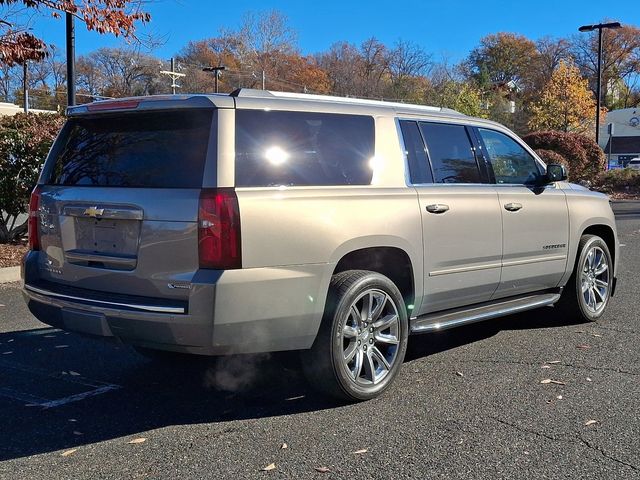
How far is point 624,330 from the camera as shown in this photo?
20.2 ft

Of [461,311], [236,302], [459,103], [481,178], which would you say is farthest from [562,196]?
[459,103]

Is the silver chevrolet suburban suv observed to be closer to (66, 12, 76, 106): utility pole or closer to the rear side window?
the rear side window

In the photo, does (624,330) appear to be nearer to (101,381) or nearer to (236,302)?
(236,302)

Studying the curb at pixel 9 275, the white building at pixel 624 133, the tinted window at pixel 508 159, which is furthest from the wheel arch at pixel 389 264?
the white building at pixel 624 133

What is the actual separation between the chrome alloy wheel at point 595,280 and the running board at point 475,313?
57cm

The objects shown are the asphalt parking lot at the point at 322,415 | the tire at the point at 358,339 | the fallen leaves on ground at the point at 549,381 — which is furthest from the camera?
the fallen leaves on ground at the point at 549,381

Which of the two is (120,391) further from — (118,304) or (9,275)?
(9,275)

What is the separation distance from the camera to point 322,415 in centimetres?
411

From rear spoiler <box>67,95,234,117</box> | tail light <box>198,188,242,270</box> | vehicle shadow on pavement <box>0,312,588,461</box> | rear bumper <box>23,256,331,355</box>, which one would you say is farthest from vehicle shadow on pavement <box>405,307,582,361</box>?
rear spoiler <box>67,95,234,117</box>

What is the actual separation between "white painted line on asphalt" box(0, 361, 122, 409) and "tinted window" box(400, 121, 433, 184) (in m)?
2.64

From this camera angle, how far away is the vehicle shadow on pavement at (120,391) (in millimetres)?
3908

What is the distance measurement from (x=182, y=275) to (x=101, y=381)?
1.62m

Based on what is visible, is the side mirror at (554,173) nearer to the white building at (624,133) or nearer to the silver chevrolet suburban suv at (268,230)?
the silver chevrolet suburban suv at (268,230)

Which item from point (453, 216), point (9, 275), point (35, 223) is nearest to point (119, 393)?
point (35, 223)
